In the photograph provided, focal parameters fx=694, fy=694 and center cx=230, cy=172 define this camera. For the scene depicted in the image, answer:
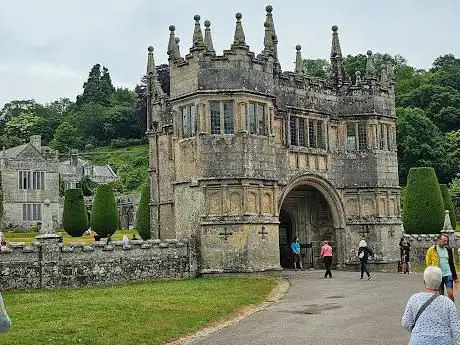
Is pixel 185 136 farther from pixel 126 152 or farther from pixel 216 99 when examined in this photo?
pixel 126 152

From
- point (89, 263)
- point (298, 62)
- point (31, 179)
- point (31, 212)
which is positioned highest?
point (298, 62)

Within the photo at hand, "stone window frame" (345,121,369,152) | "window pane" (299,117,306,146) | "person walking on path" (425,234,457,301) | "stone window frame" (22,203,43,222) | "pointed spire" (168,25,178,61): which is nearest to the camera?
"person walking on path" (425,234,457,301)

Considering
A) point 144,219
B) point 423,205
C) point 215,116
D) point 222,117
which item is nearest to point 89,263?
point 215,116

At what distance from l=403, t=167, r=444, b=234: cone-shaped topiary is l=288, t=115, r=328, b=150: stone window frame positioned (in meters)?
12.5

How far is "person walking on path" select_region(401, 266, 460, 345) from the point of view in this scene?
8.09 meters

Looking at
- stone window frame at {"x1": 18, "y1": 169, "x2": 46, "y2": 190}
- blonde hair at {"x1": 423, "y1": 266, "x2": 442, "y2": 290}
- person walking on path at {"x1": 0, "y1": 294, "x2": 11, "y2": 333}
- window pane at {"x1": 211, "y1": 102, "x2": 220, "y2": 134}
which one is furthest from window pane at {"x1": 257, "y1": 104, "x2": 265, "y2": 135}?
stone window frame at {"x1": 18, "y1": 169, "x2": 46, "y2": 190}

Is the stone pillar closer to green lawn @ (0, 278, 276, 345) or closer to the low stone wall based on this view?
the low stone wall

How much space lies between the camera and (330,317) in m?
17.0

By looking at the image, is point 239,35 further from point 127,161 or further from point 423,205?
point 127,161

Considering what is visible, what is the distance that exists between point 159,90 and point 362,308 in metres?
20.4

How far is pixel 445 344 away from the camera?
8.07 m

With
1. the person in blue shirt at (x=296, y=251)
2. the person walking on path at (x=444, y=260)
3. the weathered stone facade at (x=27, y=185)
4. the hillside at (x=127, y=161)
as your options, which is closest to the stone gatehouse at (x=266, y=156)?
the person in blue shirt at (x=296, y=251)

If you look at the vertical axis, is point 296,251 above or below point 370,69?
below

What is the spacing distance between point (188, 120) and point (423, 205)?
19.6 metres
